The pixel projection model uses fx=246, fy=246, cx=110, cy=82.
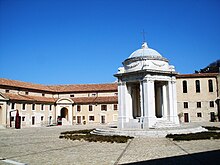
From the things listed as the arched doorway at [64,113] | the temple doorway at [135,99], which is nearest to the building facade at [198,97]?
the temple doorway at [135,99]

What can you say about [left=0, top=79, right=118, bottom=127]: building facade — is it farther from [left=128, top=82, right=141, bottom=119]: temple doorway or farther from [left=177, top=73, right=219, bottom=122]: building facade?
[left=128, top=82, right=141, bottom=119]: temple doorway

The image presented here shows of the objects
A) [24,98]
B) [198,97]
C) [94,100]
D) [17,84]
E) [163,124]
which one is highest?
[17,84]

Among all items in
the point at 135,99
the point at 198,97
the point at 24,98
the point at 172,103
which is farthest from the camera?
the point at 198,97

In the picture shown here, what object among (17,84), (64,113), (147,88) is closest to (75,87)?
(64,113)

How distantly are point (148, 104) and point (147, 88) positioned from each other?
1.65 m

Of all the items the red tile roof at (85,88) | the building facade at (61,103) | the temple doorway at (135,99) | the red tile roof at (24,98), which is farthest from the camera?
the red tile roof at (85,88)

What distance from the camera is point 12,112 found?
43812mm

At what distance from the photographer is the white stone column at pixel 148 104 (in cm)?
2511

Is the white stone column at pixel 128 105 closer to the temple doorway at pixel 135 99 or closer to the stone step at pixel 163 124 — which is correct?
the temple doorway at pixel 135 99

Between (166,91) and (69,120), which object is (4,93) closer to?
(69,120)

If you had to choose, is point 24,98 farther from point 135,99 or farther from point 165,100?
point 165,100

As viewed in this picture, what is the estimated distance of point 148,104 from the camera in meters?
25.3

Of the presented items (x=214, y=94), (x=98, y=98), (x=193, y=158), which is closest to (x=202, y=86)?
(x=214, y=94)

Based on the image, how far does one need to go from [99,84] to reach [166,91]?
33.4m
